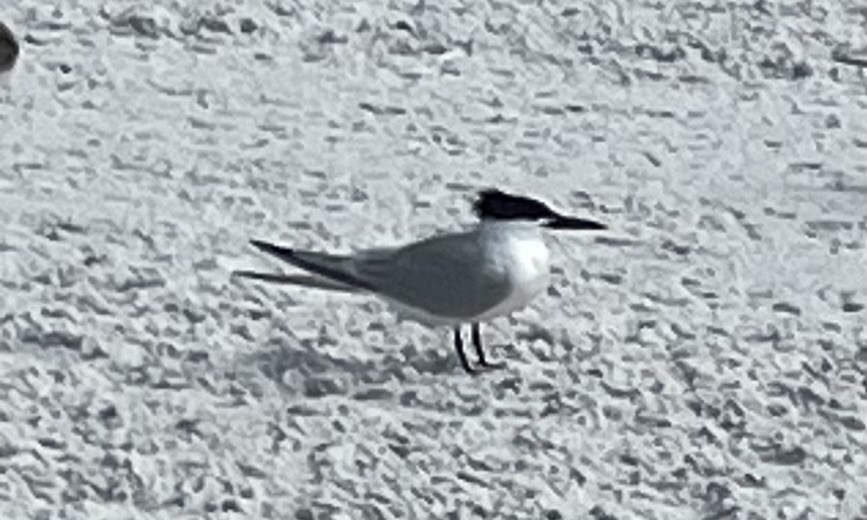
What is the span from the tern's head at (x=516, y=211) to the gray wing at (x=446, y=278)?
47 mm

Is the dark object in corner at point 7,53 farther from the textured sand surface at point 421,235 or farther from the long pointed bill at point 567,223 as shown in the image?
the long pointed bill at point 567,223

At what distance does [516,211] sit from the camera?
4066mm

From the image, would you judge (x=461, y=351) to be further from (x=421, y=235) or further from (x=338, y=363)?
(x=421, y=235)

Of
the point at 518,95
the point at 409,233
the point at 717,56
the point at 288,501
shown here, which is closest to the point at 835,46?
the point at 717,56

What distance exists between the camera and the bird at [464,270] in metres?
3.99

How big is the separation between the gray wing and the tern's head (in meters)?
0.05

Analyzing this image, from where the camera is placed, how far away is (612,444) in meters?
3.82

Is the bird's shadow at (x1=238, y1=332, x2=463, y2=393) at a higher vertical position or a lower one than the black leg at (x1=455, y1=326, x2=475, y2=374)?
lower

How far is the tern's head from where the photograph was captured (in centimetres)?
405

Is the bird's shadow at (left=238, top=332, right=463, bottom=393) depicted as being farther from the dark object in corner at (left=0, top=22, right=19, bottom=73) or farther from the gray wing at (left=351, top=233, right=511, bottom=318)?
the dark object in corner at (left=0, top=22, right=19, bottom=73)

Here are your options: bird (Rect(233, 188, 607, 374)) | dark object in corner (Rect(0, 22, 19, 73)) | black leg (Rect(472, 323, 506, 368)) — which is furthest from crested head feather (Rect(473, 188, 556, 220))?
dark object in corner (Rect(0, 22, 19, 73))

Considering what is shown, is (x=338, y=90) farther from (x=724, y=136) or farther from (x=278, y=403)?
(x=278, y=403)

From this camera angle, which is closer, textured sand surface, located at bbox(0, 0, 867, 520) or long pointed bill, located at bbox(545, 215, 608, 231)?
textured sand surface, located at bbox(0, 0, 867, 520)

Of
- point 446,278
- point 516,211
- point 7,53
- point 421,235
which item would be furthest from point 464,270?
point 7,53
